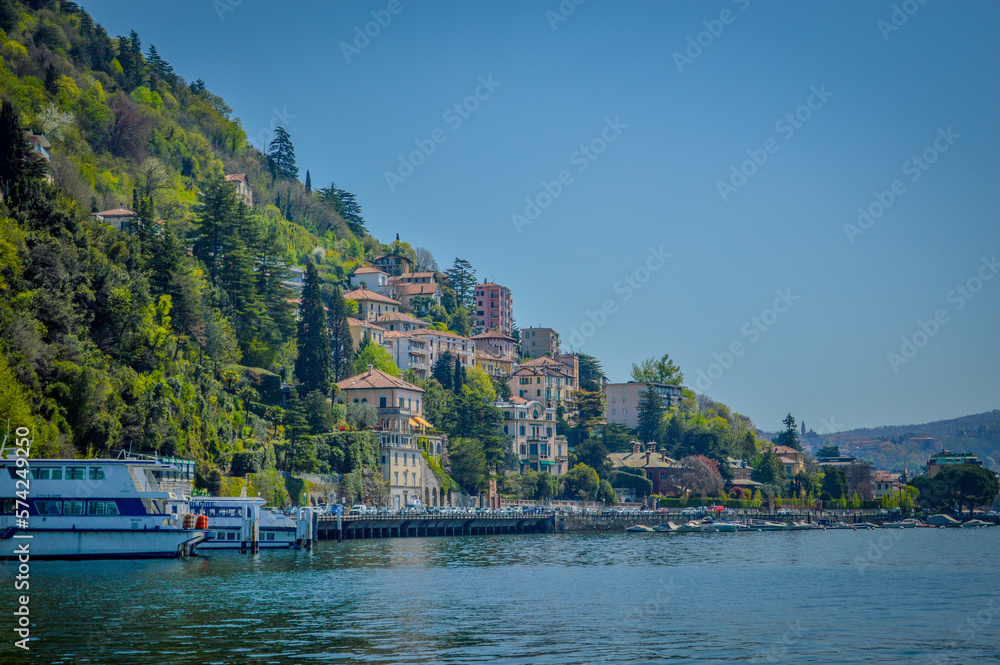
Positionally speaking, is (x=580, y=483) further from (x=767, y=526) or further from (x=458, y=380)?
(x=767, y=526)

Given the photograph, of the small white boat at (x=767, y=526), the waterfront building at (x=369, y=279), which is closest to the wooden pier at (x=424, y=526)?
the small white boat at (x=767, y=526)

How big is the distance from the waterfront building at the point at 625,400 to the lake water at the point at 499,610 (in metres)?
115

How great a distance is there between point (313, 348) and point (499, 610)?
216ft

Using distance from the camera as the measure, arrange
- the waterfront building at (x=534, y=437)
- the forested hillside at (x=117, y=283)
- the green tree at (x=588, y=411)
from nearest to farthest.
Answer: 1. the forested hillside at (x=117, y=283)
2. the waterfront building at (x=534, y=437)
3. the green tree at (x=588, y=411)

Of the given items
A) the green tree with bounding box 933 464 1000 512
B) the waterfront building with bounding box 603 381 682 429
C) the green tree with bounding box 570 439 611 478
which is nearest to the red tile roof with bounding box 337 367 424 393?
the green tree with bounding box 570 439 611 478

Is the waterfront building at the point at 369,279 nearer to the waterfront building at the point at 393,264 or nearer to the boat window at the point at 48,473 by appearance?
the waterfront building at the point at 393,264

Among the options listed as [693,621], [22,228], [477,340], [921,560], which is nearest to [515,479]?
[477,340]

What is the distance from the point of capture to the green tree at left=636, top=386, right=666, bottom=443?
176500 mm

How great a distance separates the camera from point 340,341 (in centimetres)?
13288

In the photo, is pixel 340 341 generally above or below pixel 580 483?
above

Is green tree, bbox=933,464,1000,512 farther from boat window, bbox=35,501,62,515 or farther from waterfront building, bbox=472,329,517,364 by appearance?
boat window, bbox=35,501,62,515

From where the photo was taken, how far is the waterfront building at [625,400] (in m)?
191

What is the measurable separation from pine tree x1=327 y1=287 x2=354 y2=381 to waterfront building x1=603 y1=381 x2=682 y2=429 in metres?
70.1

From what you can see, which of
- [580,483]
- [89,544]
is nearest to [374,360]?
[580,483]
